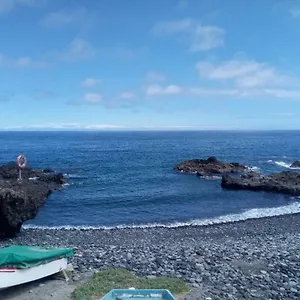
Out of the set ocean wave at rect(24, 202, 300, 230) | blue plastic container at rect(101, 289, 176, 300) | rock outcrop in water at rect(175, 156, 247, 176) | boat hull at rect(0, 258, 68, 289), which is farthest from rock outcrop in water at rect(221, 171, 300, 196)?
blue plastic container at rect(101, 289, 176, 300)

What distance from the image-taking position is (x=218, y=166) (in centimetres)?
6500

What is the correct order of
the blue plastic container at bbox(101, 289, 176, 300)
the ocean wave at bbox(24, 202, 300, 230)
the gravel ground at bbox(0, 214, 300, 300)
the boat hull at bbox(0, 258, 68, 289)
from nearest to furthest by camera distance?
1. the blue plastic container at bbox(101, 289, 176, 300)
2. the boat hull at bbox(0, 258, 68, 289)
3. the gravel ground at bbox(0, 214, 300, 300)
4. the ocean wave at bbox(24, 202, 300, 230)

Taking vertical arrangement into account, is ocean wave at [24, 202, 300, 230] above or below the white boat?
below

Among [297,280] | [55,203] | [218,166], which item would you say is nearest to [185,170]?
[218,166]

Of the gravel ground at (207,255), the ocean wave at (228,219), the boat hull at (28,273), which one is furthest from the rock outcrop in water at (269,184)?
the boat hull at (28,273)

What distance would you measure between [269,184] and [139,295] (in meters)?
38.1

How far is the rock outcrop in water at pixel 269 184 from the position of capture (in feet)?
153

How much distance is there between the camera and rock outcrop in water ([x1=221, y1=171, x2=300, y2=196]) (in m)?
46.6

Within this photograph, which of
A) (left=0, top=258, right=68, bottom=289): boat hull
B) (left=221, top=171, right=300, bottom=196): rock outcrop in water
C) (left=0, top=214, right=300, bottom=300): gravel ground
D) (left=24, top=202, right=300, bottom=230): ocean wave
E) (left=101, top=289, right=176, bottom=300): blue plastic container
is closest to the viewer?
(left=101, top=289, right=176, bottom=300): blue plastic container

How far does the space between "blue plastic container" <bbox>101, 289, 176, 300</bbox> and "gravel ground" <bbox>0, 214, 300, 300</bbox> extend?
1213 millimetres

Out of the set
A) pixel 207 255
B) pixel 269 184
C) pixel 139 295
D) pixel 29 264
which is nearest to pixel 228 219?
pixel 207 255

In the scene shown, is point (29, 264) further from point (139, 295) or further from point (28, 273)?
point (139, 295)

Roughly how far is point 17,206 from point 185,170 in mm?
41450

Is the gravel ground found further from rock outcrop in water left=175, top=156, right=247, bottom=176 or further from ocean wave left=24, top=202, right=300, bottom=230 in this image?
rock outcrop in water left=175, top=156, right=247, bottom=176
